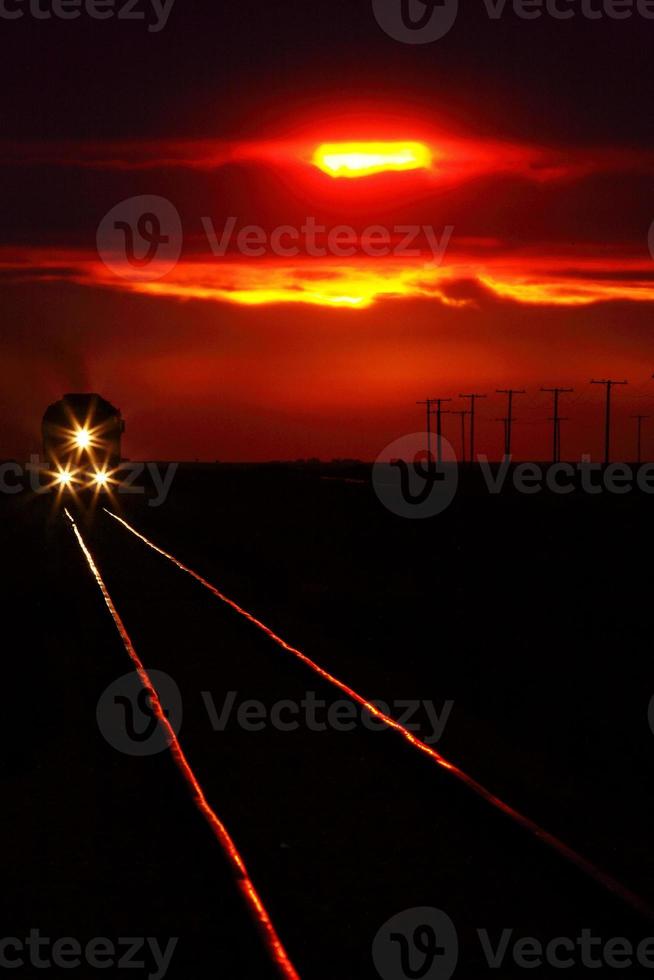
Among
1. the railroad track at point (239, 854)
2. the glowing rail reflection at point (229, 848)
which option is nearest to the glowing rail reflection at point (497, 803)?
the railroad track at point (239, 854)

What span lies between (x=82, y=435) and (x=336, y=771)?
66.3 metres

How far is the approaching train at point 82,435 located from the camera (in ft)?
245

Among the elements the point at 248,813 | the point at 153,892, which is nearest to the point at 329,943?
the point at 153,892

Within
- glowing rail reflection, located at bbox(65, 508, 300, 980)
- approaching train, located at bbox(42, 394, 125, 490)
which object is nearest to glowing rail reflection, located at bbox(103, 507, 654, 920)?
glowing rail reflection, located at bbox(65, 508, 300, 980)

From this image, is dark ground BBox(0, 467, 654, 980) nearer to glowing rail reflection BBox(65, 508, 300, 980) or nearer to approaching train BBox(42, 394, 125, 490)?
glowing rail reflection BBox(65, 508, 300, 980)

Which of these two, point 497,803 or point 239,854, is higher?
point 497,803

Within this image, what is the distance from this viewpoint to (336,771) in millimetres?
11242

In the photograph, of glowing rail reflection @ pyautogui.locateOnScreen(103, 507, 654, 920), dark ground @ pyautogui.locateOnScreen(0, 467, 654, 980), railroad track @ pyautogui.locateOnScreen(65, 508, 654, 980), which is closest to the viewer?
railroad track @ pyautogui.locateOnScreen(65, 508, 654, 980)

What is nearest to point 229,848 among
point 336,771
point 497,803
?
point 497,803

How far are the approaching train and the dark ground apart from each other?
47074mm

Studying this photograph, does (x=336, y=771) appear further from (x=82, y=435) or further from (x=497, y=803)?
(x=82, y=435)

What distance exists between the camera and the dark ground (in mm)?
7641

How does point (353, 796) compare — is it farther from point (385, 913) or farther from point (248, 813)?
point (385, 913)

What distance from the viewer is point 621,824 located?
378 inches
